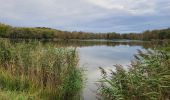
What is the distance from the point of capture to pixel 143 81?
7.50 meters

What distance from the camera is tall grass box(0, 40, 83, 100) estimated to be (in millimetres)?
10062

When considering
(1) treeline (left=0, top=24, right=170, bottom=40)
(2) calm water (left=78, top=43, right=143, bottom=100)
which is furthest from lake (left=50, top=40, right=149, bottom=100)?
(1) treeline (left=0, top=24, right=170, bottom=40)

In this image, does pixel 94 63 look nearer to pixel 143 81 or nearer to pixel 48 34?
pixel 143 81

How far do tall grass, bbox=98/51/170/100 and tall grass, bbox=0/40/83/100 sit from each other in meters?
1.85

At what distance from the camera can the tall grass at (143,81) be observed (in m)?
7.11

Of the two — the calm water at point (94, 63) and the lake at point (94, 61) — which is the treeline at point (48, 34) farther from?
the calm water at point (94, 63)

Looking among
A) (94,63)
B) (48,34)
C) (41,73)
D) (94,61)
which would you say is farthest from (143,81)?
(48,34)

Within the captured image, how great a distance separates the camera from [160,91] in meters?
7.00

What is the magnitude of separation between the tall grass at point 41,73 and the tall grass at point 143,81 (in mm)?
1852

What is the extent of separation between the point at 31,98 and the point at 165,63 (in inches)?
139

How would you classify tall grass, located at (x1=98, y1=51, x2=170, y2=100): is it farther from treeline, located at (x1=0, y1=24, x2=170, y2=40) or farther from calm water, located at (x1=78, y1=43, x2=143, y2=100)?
treeline, located at (x1=0, y1=24, x2=170, y2=40)

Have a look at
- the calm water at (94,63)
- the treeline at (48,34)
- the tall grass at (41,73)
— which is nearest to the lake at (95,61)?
the calm water at (94,63)

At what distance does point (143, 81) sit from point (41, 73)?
463cm

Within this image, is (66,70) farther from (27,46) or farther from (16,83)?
(27,46)
